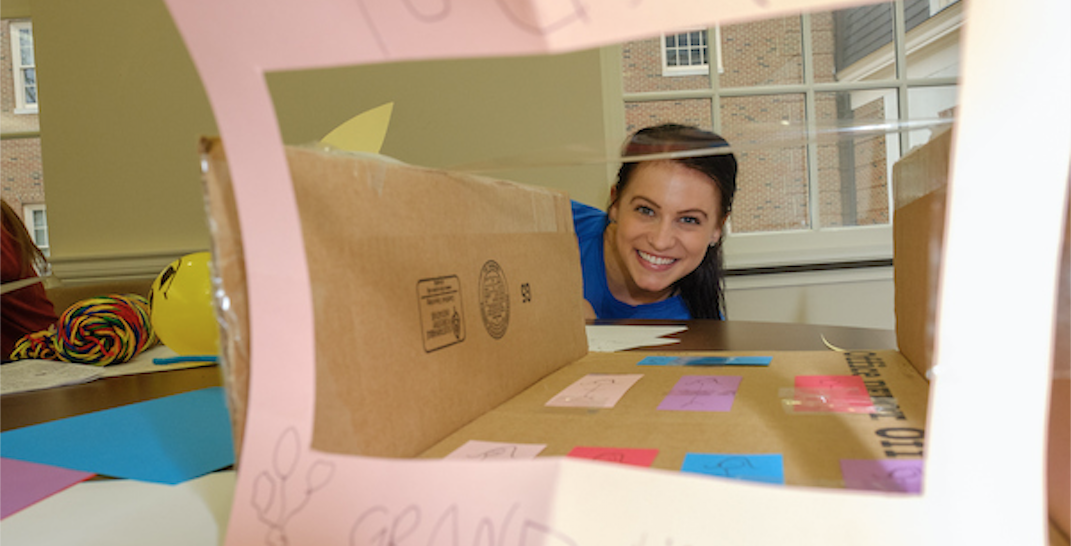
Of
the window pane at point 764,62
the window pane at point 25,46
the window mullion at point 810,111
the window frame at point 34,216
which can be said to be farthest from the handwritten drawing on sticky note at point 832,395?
the window pane at point 25,46

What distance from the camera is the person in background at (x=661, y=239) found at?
1.19 metres

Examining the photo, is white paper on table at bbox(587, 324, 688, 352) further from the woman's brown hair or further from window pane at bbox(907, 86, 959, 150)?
the woman's brown hair

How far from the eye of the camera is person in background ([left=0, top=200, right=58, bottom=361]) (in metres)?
1.25

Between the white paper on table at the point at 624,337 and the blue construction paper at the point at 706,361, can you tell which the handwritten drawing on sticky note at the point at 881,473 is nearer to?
the blue construction paper at the point at 706,361

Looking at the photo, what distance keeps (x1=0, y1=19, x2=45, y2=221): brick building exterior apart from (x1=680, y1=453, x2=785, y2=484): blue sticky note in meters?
2.43

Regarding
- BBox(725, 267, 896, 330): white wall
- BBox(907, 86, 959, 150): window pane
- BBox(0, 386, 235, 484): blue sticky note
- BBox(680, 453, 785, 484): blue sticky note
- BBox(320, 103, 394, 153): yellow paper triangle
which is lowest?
BBox(725, 267, 896, 330): white wall

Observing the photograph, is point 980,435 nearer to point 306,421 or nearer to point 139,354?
point 306,421

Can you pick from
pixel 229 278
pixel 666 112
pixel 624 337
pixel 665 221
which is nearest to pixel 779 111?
pixel 666 112

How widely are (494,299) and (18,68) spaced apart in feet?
8.37

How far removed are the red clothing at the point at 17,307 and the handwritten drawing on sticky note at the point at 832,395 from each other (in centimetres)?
129

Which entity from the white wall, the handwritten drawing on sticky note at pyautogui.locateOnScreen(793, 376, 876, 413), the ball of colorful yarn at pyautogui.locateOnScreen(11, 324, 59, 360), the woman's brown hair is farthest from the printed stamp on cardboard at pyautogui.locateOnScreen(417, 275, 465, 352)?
the white wall

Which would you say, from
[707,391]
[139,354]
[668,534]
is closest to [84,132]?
[139,354]

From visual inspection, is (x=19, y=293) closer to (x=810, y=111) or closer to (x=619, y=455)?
(x=619, y=455)

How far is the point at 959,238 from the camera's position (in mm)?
177
